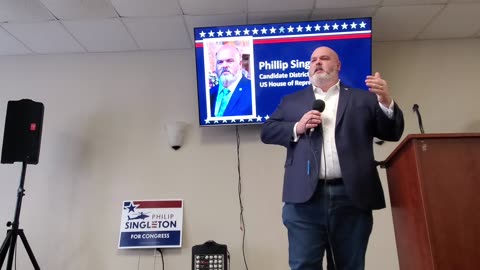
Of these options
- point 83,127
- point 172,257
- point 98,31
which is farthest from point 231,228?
point 98,31

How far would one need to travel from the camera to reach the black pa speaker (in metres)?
2.75

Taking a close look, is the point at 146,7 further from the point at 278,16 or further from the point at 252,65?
the point at 278,16

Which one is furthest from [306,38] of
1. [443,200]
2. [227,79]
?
[443,200]

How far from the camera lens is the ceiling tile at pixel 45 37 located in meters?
3.02

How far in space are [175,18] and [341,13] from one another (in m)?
1.29

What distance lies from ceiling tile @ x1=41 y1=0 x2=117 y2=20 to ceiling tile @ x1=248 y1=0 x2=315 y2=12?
1.04 m

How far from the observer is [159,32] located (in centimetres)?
312

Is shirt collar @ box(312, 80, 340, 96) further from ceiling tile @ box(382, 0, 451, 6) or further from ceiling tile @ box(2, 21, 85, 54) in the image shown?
ceiling tile @ box(2, 21, 85, 54)

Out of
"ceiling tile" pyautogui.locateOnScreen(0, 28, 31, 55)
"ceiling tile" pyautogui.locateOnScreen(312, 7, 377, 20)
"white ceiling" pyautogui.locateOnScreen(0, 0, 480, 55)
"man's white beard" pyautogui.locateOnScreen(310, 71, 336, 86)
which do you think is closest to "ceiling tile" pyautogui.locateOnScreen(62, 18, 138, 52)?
"white ceiling" pyautogui.locateOnScreen(0, 0, 480, 55)

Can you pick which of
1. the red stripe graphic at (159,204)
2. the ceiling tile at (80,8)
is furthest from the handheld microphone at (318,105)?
the ceiling tile at (80,8)

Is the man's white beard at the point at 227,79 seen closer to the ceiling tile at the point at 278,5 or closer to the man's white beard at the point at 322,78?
the ceiling tile at the point at 278,5

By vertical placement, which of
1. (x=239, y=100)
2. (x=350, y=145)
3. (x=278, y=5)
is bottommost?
(x=350, y=145)

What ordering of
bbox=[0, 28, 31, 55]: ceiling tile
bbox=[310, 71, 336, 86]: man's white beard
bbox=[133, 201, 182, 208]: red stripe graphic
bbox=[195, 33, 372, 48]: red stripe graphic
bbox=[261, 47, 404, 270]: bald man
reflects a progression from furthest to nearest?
bbox=[0, 28, 31, 55]: ceiling tile, bbox=[133, 201, 182, 208]: red stripe graphic, bbox=[195, 33, 372, 48]: red stripe graphic, bbox=[310, 71, 336, 86]: man's white beard, bbox=[261, 47, 404, 270]: bald man

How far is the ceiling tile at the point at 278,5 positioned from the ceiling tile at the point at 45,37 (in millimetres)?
1521
